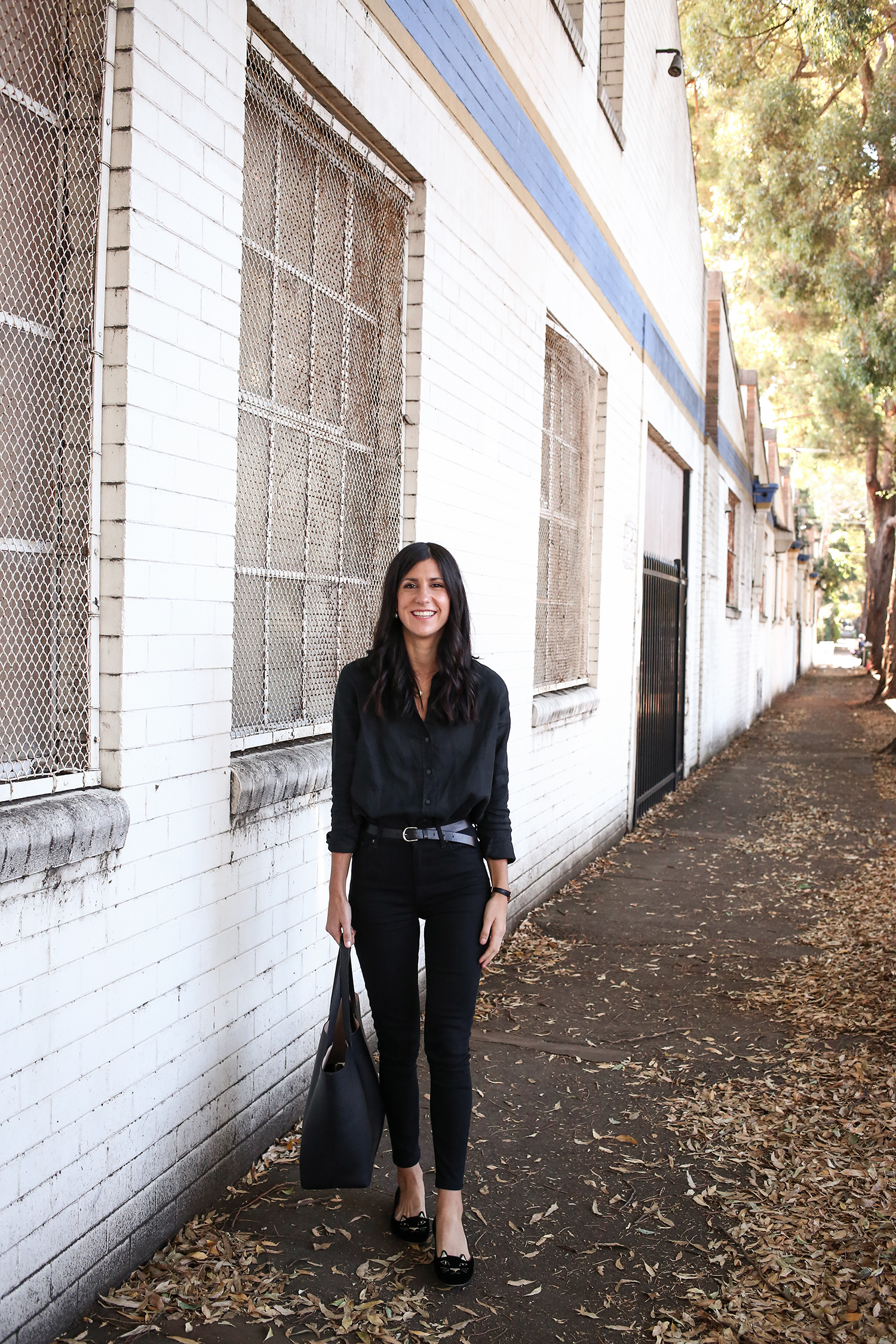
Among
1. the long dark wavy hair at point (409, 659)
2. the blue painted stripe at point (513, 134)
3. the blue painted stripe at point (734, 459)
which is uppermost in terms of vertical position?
the blue painted stripe at point (734, 459)

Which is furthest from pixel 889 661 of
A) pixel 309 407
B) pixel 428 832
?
pixel 428 832

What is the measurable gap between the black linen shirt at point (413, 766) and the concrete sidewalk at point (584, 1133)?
1.10m

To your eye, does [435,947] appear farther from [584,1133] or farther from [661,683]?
[661,683]

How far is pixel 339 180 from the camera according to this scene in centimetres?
416

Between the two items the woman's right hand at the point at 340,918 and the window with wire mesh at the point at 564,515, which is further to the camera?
the window with wire mesh at the point at 564,515

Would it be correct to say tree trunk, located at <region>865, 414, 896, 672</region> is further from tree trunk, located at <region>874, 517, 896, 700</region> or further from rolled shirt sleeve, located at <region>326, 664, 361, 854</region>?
rolled shirt sleeve, located at <region>326, 664, 361, 854</region>

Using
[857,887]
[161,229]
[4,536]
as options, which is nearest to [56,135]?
[161,229]

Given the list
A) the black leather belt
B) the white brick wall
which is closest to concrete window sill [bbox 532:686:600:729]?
the white brick wall

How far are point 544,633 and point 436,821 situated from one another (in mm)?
4461

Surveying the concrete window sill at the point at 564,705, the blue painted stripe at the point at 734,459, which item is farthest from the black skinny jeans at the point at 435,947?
the blue painted stripe at the point at 734,459

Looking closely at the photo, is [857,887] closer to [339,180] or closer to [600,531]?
[600,531]

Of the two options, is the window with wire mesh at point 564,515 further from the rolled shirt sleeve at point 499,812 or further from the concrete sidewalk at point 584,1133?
the rolled shirt sleeve at point 499,812

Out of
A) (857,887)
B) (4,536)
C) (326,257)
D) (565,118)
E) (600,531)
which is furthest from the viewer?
(600,531)

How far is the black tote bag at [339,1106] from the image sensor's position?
2.92 metres
